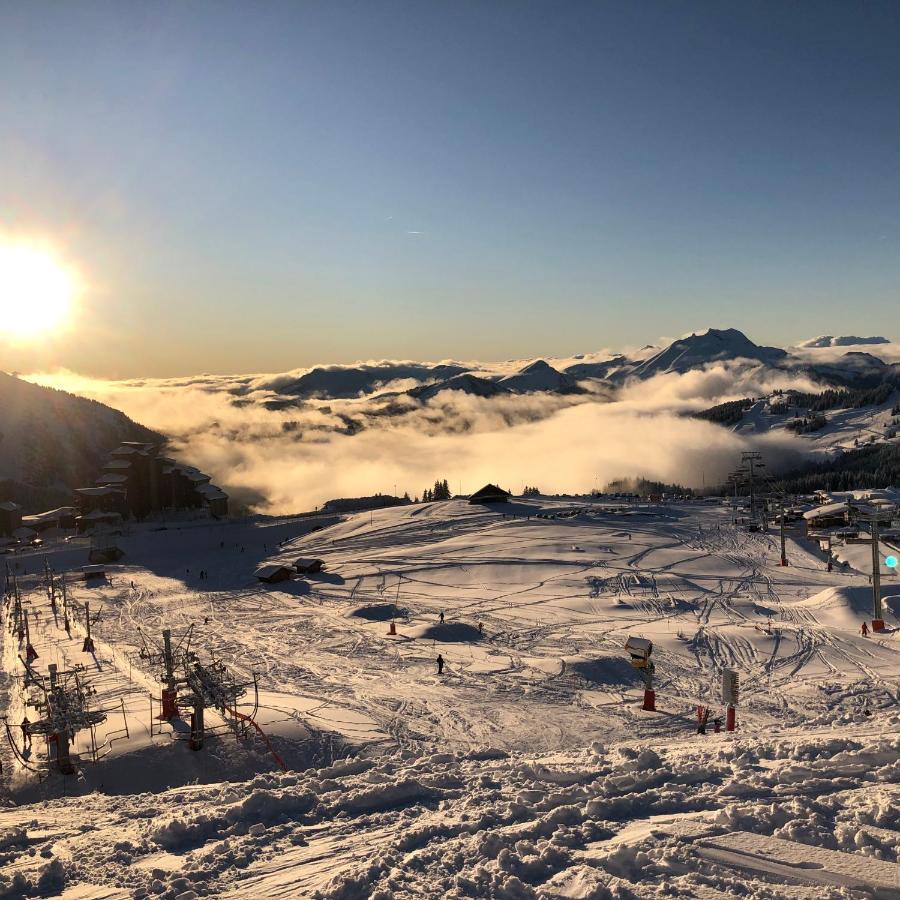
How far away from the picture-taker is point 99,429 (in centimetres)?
17288

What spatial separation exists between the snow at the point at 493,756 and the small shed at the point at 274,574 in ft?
23.9

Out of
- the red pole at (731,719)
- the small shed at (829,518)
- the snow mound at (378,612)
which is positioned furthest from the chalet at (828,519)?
the red pole at (731,719)

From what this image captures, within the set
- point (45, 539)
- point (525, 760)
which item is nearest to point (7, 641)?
point (525, 760)

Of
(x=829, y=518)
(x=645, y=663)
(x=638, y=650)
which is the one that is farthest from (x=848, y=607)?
(x=829, y=518)

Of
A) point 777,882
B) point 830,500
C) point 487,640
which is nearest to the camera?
point 777,882

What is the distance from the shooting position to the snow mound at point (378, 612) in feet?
142

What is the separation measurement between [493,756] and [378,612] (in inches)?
1083

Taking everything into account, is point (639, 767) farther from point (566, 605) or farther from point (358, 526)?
point (358, 526)

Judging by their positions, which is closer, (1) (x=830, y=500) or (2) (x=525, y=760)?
(2) (x=525, y=760)

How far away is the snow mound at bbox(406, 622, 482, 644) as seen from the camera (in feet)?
117

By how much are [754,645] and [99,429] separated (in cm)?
17740

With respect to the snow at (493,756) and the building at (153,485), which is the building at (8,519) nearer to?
the building at (153,485)

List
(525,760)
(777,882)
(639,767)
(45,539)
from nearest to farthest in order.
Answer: (777,882), (639,767), (525,760), (45,539)

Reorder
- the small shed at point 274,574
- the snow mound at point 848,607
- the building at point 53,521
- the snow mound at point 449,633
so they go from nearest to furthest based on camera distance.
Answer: the snow mound at point 848,607, the snow mound at point 449,633, the small shed at point 274,574, the building at point 53,521
